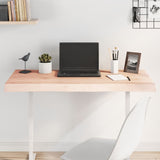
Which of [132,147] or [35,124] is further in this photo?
[35,124]

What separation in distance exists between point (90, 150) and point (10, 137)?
1.20 m

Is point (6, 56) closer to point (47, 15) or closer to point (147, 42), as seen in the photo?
point (47, 15)

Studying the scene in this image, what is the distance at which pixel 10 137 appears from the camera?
331 centimetres

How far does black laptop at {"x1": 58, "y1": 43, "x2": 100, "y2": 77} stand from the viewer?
2.97 metres

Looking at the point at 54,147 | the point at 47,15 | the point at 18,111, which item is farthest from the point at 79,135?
the point at 47,15

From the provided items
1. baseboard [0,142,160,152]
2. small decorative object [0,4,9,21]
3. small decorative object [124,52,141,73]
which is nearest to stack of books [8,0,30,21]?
small decorative object [0,4,9,21]

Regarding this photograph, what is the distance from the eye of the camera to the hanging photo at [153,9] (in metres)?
3.04

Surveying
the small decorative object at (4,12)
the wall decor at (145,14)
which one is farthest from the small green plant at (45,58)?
the wall decor at (145,14)

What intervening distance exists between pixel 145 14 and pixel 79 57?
713mm

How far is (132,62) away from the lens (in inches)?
117

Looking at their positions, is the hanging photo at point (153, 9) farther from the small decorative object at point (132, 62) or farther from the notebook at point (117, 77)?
the notebook at point (117, 77)

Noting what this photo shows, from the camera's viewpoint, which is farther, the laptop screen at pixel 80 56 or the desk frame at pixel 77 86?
the laptop screen at pixel 80 56

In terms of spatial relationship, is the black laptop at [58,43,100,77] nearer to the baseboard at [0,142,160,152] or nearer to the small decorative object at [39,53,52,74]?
the small decorative object at [39,53,52,74]

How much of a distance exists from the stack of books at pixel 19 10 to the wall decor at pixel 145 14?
941mm
